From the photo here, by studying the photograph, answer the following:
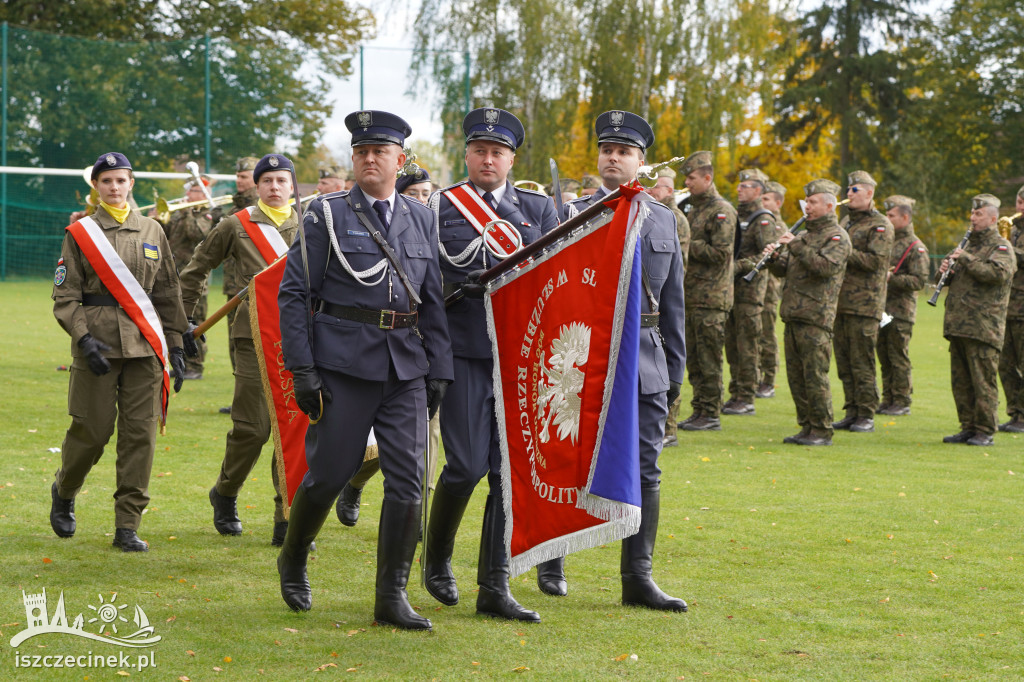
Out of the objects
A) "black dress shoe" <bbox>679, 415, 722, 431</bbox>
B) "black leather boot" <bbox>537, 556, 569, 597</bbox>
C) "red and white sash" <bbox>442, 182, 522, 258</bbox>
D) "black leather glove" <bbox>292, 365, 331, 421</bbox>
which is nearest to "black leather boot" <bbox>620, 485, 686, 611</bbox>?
A: "black leather boot" <bbox>537, 556, 569, 597</bbox>

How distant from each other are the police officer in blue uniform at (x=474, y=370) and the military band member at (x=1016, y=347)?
719cm

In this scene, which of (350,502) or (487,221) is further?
(350,502)

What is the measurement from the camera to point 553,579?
18.4 ft

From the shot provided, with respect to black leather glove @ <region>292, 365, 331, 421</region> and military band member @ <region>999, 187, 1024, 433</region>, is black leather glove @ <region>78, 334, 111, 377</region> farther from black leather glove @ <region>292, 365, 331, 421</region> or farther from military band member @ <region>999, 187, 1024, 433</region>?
military band member @ <region>999, 187, 1024, 433</region>

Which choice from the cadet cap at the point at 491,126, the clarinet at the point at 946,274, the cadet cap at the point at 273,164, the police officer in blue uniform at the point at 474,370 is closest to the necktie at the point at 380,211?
the police officer in blue uniform at the point at 474,370

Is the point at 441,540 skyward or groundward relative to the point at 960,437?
groundward

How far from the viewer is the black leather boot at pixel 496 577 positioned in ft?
16.7

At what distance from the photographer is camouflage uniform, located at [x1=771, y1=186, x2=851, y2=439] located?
10.1 metres

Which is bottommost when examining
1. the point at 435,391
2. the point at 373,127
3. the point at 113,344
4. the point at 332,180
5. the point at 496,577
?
the point at 496,577

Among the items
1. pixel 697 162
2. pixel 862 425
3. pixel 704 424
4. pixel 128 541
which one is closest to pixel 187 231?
pixel 697 162

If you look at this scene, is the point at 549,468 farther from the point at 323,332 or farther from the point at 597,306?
the point at 323,332

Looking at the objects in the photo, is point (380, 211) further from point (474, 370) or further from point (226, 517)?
point (226, 517)

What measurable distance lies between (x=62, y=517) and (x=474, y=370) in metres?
2.58

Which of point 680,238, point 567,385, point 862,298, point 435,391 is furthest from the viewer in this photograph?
point 862,298
